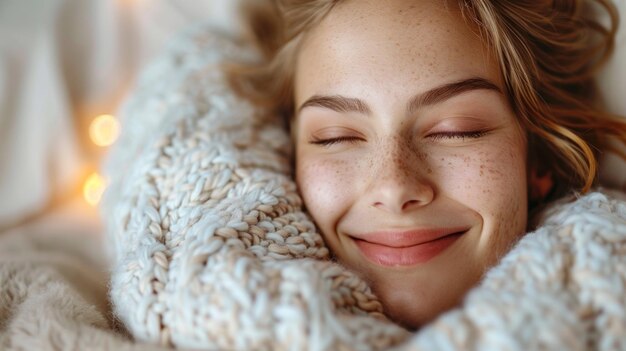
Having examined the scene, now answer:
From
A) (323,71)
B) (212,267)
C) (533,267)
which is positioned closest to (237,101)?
(323,71)

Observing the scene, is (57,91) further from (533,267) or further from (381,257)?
(533,267)

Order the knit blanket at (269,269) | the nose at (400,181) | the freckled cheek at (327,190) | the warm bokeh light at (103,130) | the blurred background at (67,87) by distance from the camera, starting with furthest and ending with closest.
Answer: the warm bokeh light at (103,130), the blurred background at (67,87), the freckled cheek at (327,190), the nose at (400,181), the knit blanket at (269,269)

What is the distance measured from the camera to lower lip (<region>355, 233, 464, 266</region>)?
3.42ft

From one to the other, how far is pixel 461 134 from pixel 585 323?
0.41 meters

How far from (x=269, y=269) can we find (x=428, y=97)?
1.45 feet

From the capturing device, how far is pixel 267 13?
1846mm

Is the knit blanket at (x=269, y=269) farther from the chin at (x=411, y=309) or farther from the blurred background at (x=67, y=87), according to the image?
the blurred background at (x=67, y=87)

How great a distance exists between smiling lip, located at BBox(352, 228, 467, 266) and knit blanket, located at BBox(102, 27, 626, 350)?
0.09 metres

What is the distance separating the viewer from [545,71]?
4.32 feet

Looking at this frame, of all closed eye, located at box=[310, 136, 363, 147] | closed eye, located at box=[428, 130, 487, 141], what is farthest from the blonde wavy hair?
closed eye, located at box=[310, 136, 363, 147]

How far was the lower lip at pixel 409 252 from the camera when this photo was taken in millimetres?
1042

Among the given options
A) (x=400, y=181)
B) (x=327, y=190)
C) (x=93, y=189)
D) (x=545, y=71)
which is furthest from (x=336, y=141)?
(x=93, y=189)

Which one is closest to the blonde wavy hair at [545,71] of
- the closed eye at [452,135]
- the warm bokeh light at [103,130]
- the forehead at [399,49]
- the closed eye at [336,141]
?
the forehead at [399,49]

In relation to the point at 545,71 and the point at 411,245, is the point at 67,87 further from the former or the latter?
the point at 545,71
